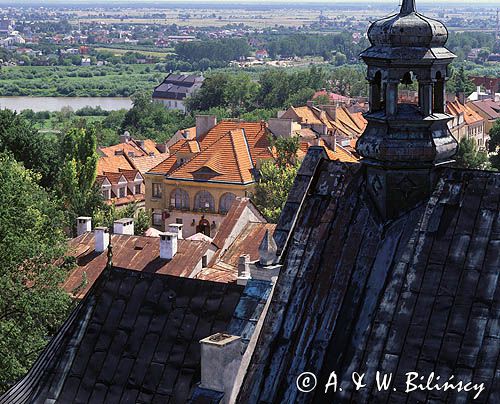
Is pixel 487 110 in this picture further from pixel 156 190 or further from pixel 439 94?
pixel 439 94

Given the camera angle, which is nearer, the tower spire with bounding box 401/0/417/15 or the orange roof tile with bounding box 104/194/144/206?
the tower spire with bounding box 401/0/417/15

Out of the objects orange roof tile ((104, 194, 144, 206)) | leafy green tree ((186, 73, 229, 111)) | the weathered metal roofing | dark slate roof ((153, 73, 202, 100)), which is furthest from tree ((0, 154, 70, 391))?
dark slate roof ((153, 73, 202, 100))

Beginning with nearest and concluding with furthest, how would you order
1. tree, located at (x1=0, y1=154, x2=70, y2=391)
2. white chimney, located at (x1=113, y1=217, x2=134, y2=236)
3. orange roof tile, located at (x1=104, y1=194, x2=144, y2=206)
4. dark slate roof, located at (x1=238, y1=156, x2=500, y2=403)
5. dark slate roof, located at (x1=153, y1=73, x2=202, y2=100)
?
dark slate roof, located at (x1=238, y1=156, x2=500, y2=403) < tree, located at (x1=0, y1=154, x2=70, y2=391) < white chimney, located at (x1=113, y1=217, x2=134, y2=236) < orange roof tile, located at (x1=104, y1=194, x2=144, y2=206) < dark slate roof, located at (x1=153, y1=73, x2=202, y2=100)

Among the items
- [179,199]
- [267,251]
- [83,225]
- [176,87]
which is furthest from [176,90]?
[267,251]

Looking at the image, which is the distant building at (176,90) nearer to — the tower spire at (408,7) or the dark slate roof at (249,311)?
the tower spire at (408,7)

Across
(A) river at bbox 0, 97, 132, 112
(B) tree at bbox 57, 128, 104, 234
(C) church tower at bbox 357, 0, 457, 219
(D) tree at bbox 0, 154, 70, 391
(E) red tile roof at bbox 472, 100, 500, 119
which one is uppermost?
(C) church tower at bbox 357, 0, 457, 219

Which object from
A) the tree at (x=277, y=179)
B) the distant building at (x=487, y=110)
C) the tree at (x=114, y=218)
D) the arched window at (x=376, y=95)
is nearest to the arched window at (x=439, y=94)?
the arched window at (x=376, y=95)

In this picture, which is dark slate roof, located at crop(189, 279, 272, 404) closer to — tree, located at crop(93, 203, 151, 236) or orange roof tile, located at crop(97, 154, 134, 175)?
tree, located at crop(93, 203, 151, 236)

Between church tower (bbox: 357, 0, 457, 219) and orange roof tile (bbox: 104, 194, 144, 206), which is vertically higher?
church tower (bbox: 357, 0, 457, 219)
